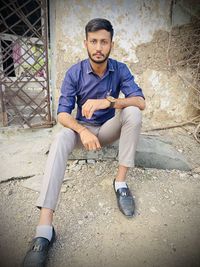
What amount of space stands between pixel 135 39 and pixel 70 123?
1775mm

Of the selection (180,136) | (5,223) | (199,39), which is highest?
(199,39)

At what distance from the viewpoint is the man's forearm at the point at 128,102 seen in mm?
2096

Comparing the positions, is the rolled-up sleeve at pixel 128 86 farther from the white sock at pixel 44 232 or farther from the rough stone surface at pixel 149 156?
the white sock at pixel 44 232

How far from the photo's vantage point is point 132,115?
204 cm

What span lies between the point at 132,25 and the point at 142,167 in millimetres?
1745

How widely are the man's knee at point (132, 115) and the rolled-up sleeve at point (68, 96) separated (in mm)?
445

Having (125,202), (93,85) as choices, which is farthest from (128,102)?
(125,202)

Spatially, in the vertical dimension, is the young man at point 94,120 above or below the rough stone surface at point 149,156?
above

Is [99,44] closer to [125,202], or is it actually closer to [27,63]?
[125,202]

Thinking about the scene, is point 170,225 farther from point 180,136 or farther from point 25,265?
point 180,136

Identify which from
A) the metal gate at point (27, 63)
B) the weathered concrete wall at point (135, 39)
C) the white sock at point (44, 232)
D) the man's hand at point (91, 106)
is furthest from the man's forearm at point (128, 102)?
the metal gate at point (27, 63)

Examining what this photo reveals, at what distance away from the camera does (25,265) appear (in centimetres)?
160

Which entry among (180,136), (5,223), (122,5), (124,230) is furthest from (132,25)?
(5,223)

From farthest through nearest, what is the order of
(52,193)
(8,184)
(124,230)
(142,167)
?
(142,167)
(8,184)
(124,230)
(52,193)
